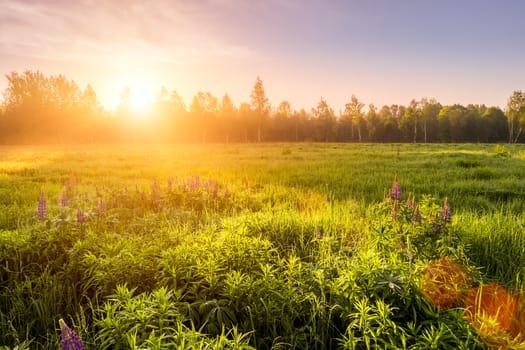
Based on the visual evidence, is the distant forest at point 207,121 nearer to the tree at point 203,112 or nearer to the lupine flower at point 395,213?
the tree at point 203,112

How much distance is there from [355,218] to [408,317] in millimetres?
2974

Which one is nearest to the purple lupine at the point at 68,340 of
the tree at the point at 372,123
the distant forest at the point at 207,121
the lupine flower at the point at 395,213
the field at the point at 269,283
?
the field at the point at 269,283

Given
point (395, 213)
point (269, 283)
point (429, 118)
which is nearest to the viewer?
point (269, 283)

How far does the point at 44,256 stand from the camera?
3.82 meters

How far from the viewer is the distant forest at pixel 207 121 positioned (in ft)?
203

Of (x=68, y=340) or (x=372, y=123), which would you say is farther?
(x=372, y=123)

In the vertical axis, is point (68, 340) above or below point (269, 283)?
above

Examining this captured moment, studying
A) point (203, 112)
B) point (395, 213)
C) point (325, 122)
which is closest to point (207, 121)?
point (203, 112)

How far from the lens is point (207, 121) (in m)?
66.9

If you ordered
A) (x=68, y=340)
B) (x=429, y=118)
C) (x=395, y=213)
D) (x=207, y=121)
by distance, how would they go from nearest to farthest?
(x=68, y=340)
(x=395, y=213)
(x=207, y=121)
(x=429, y=118)

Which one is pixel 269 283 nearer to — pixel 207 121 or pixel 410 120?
pixel 207 121

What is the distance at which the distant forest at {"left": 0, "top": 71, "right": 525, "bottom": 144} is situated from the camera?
61812 millimetres

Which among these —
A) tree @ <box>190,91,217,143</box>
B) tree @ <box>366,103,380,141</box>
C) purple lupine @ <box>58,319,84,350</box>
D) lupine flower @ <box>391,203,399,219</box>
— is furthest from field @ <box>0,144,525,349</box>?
tree @ <box>366,103,380,141</box>

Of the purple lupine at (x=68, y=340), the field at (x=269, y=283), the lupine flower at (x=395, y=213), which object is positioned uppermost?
the lupine flower at (x=395, y=213)
